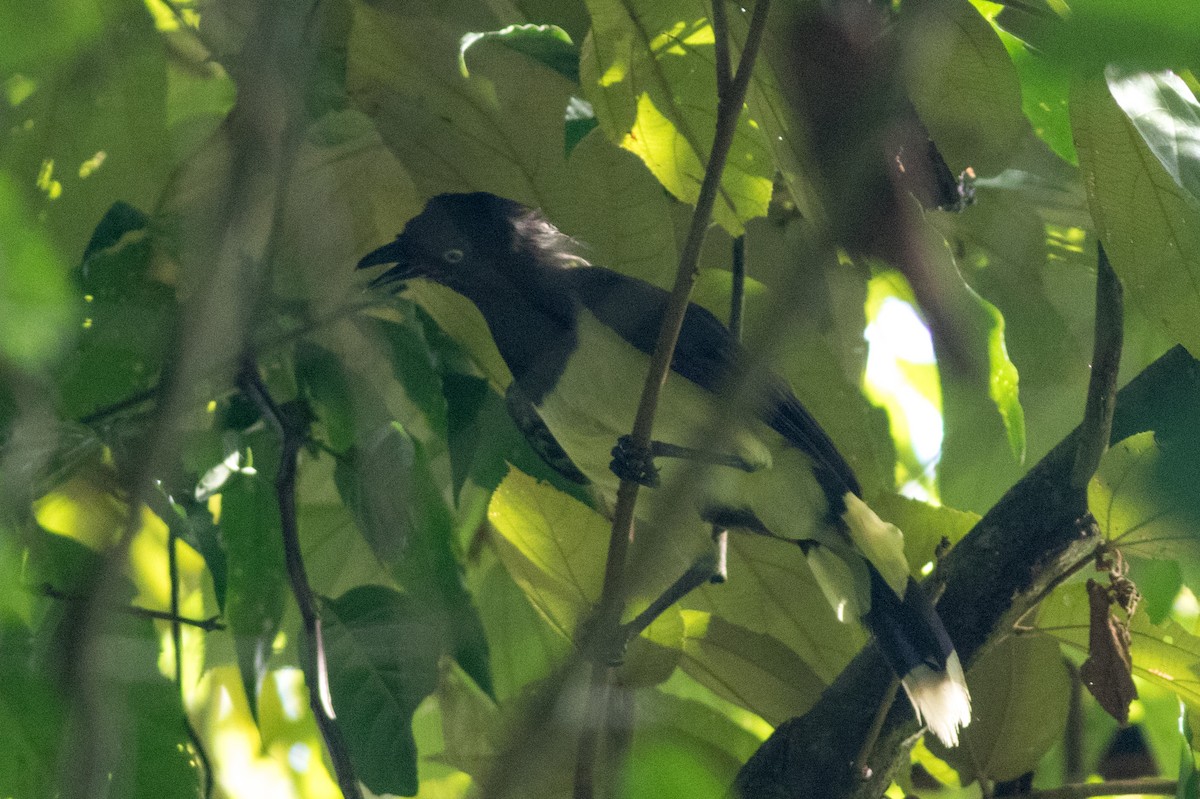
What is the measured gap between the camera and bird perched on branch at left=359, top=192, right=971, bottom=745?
2.00 meters

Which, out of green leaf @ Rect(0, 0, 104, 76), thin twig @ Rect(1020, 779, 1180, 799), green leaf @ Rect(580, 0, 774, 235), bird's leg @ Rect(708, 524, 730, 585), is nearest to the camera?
green leaf @ Rect(0, 0, 104, 76)

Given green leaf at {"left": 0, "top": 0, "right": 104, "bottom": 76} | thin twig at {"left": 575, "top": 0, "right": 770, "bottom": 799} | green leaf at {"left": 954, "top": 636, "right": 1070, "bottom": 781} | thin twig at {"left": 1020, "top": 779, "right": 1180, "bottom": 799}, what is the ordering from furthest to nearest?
green leaf at {"left": 954, "top": 636, "right": 1070, "bottom": 781} < thin twig at {"left": 1020, "top": 779, "right": 1180, "bottom": 799} < thin twig at {"left": 575, "top": 0, "right": 770, "bottom": 799} < green leaf at {"left": 0, "top": 0, "right": 104, "bottom": 76}

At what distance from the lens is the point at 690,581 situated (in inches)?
75.6

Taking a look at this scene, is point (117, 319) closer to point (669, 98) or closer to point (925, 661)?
point (669, 98)

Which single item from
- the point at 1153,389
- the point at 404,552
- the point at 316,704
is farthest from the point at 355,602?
the point at 1153,389

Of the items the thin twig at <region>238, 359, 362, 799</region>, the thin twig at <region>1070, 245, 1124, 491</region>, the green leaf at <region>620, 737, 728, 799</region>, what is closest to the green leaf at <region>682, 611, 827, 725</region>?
the thin twig at <region>1070, 245, 1124, 491</region>

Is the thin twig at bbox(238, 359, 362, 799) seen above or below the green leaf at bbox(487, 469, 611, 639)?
above

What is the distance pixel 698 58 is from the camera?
63.9 inches

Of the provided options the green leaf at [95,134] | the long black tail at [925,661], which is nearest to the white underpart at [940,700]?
the long black tail at [925,661]

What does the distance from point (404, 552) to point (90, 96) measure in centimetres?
72

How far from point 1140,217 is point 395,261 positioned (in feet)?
3.69

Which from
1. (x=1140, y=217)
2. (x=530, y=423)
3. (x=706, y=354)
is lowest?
(x=530, y=423)

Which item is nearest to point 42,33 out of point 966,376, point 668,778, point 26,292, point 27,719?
point 26,292

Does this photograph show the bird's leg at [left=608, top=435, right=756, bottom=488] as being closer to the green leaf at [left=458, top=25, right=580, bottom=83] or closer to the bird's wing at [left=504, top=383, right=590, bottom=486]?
the bird's wing at [left=504, top=383, right=590, bottom=486]
